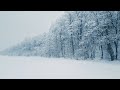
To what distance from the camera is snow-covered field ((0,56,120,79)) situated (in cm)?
382

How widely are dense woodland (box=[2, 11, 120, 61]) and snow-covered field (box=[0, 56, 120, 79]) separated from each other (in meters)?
0.17

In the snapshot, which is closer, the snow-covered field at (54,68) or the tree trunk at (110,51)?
the snow-covered field at (54,68)

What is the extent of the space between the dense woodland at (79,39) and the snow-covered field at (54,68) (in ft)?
0.56

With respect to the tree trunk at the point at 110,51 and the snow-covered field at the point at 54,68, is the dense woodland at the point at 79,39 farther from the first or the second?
the snow-covered field at the point at 54,68

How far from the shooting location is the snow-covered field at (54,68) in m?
3.82

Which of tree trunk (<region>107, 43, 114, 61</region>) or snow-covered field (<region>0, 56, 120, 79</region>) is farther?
tree trunk (<region>107, 43, 114, 61</region>)

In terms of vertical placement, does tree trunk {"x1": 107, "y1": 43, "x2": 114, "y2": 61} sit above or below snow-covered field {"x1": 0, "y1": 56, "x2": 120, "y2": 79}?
above

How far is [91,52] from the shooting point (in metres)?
4.64

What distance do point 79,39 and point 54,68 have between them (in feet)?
3.31

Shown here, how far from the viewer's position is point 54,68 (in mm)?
4070

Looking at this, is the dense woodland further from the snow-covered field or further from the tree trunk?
the snow-covered field

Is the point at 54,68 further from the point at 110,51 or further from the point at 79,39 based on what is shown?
the point at 110,51
